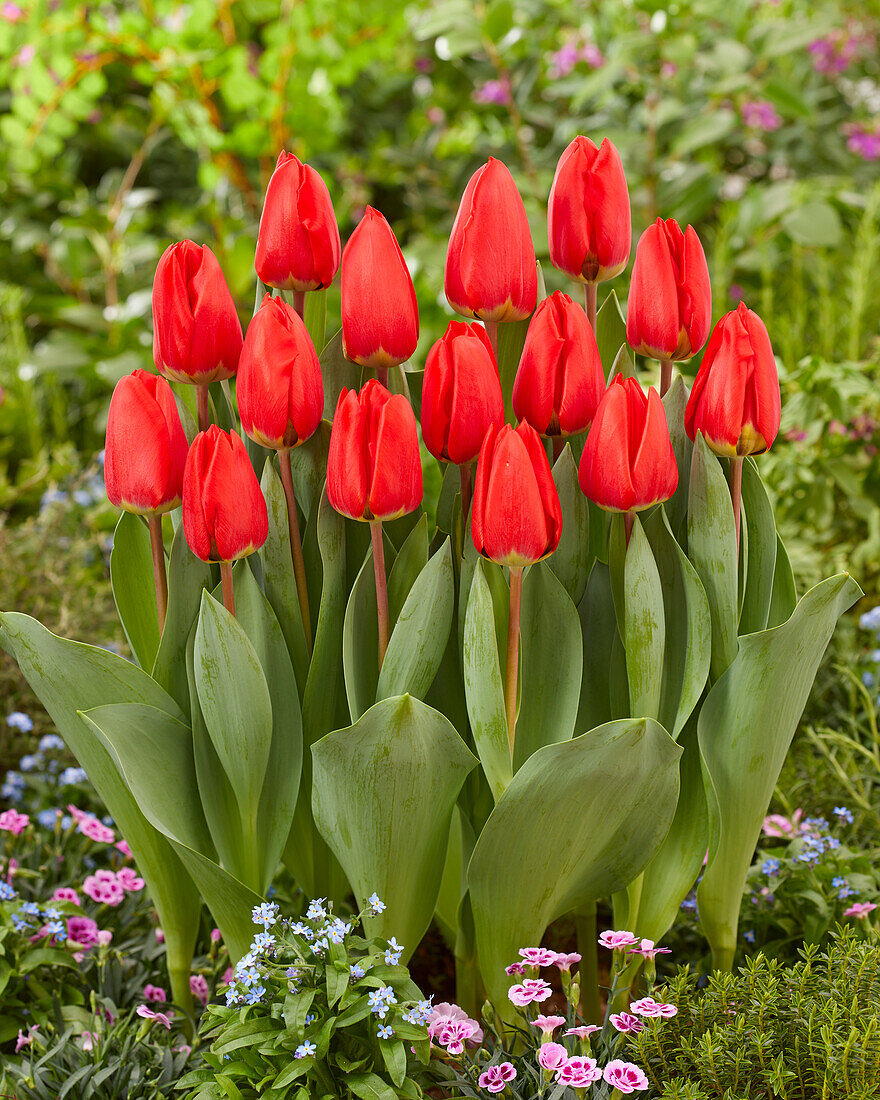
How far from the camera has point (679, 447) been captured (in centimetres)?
96

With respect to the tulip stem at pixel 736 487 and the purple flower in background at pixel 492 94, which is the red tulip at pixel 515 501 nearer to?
the tulip stem at pixel 736 487

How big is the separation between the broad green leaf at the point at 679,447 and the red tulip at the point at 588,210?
13cm

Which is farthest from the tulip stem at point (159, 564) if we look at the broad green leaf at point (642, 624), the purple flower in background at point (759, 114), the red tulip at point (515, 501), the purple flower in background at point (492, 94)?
the purple flower in background at point (759, 114)

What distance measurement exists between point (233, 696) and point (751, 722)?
0.45 m

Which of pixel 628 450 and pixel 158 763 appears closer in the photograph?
pixel 628 450

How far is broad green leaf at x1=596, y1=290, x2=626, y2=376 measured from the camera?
106 cm

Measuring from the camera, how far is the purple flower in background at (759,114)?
337 cm

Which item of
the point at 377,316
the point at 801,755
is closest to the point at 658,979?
the point at 801,755

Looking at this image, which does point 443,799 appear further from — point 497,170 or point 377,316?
point 497,170

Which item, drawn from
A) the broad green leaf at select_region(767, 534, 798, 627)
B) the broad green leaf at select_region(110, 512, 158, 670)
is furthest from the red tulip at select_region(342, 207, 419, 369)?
the broad green leaf at select_region(767, 534, 798, 627)

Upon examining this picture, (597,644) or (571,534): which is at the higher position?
(571,534)

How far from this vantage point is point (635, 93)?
3.38 m

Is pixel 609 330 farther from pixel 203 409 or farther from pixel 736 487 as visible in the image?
pixel 203 409

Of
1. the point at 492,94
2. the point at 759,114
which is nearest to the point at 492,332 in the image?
the point at 492,94
